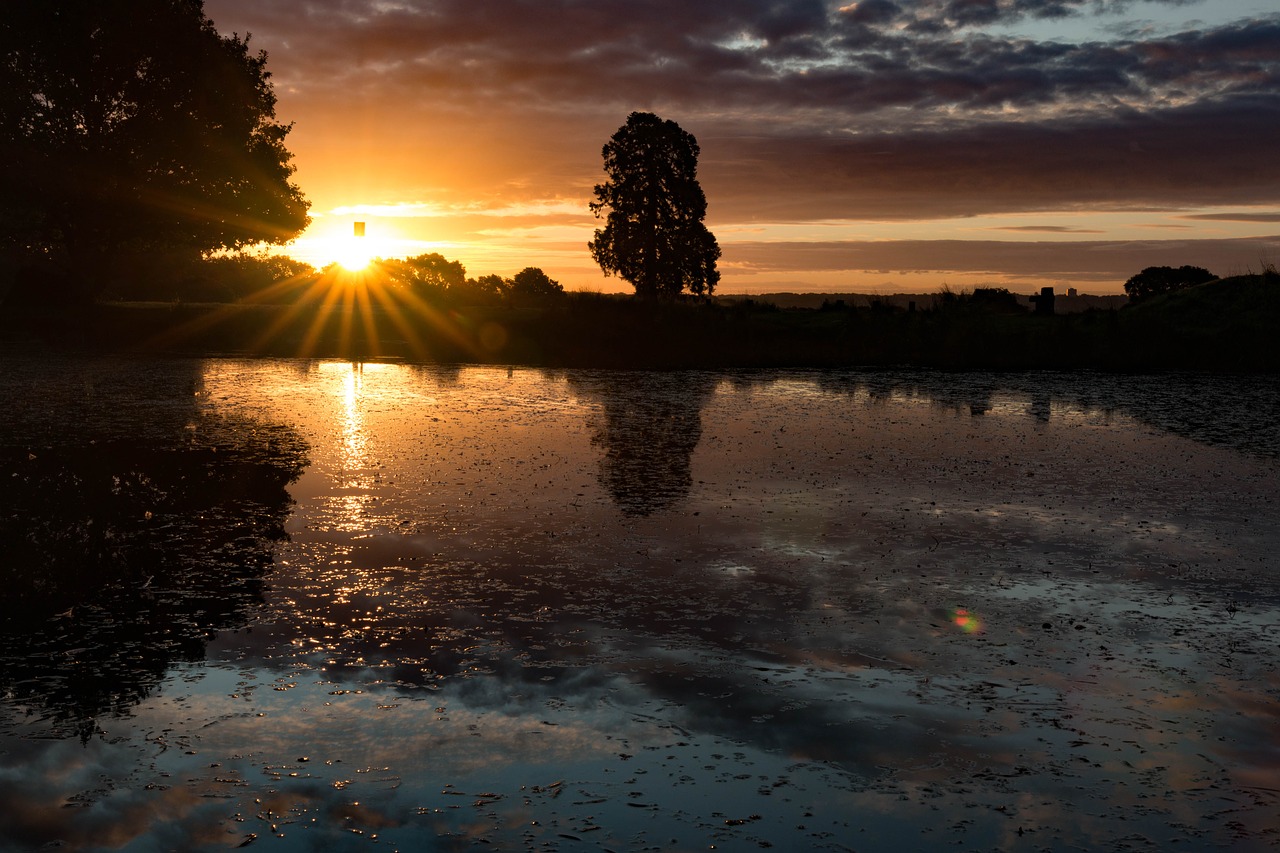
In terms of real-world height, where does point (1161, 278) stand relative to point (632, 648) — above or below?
above

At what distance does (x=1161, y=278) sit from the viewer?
5238cm

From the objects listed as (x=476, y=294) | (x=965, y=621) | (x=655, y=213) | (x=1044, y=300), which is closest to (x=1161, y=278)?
(x=1044, y=300)

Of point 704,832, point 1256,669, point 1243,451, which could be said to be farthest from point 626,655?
point 1243,451

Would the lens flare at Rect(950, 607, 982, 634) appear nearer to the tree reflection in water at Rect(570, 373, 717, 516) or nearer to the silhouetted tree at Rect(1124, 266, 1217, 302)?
the tree reflection in water at Rect(570, 373, 717, 516)

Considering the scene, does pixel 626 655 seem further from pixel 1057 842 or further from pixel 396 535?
pixel 396 535

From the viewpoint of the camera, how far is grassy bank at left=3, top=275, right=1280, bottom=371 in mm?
34781

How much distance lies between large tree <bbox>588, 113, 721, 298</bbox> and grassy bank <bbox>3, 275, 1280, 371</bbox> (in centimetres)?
789

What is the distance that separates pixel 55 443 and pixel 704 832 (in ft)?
45.1

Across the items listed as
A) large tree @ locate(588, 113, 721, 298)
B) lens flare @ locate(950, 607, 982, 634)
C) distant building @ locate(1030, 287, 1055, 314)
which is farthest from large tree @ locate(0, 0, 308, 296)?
lens flare @ locate(950, 607, 982, 634)

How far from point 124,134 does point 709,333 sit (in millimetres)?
21537

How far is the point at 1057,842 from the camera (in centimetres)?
457

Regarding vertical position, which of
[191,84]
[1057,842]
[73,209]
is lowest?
[1057,842]

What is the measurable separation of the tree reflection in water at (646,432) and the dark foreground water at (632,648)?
0.13 metres

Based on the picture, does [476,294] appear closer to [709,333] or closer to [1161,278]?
[709,333]
